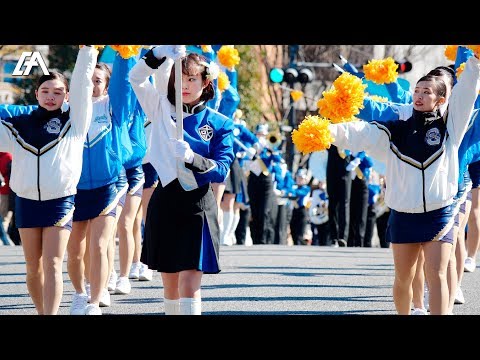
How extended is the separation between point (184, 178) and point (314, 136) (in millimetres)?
812

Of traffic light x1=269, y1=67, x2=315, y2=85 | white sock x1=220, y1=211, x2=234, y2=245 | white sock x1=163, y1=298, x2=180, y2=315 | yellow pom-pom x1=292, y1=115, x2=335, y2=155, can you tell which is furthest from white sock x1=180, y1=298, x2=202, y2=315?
traffic light x1=269, y1=67, x2=315, y2=85

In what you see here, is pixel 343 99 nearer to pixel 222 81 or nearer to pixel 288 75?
pixel 222 81

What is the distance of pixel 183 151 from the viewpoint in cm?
635

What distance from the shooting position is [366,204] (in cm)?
1700

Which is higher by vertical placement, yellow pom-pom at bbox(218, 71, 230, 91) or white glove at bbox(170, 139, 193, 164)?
yellow pom-pom at bbox(218, 71, 230, 91)

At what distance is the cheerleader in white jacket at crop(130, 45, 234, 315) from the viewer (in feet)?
21.3

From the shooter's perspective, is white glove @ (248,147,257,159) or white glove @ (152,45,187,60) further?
white glove @ (248,147,257,159)

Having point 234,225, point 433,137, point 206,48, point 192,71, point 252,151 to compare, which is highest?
point 206,48

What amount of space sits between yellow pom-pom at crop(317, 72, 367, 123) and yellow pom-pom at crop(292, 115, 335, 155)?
17.0 inches

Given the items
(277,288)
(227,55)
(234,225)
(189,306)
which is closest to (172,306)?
(189,306)

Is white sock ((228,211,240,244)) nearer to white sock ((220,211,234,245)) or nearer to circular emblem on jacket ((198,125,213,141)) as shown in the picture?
white sock ((220,211,234,245))

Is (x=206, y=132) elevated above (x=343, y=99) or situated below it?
below
